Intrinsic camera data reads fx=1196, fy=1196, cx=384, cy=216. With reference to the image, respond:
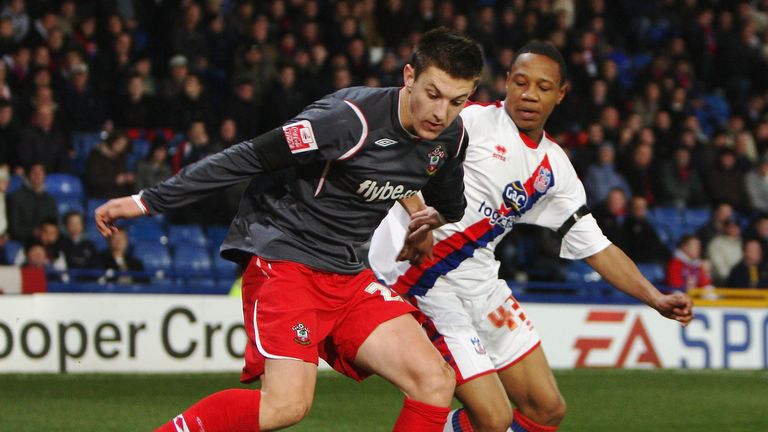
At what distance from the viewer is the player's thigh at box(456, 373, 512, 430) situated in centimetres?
569

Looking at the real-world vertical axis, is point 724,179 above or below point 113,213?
below

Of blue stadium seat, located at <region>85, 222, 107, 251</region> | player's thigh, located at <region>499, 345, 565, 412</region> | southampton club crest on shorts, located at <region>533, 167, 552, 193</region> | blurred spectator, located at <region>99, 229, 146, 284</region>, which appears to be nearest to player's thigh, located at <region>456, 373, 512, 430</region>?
player's thigh, located at <region>499, 345, 565, 412</region>

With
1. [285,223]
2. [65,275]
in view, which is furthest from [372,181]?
[65,275]

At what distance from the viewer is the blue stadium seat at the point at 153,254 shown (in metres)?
13.6

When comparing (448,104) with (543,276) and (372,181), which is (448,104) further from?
(543,276)

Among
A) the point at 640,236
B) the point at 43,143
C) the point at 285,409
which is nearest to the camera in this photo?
the point at 285,409

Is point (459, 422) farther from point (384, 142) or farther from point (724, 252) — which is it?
point (724, 252)

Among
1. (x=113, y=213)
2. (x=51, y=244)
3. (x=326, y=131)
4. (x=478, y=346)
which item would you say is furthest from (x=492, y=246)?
(x=51, y=244)

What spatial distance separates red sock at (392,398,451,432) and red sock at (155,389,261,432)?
639mm

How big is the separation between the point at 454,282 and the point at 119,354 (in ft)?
20.7

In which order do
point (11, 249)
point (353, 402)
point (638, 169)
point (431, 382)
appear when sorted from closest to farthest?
point (431, 382) < point (353, 402) < point (11, 249) < point (638, 169)

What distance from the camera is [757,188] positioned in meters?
17.1

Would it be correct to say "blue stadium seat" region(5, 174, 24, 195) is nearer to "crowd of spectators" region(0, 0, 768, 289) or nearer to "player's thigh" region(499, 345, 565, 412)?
"crowd of spectators" region(0, 0, 768, 289)

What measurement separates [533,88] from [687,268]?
9.52 metres
